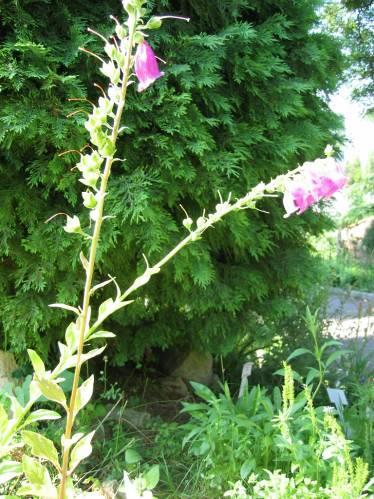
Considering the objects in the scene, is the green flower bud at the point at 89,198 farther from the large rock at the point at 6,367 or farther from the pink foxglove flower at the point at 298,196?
the large rock at the point at 6,367

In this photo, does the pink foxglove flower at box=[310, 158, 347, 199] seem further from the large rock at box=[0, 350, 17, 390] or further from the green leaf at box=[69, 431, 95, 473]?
the large rock at box=[0, 350, 17, 390]

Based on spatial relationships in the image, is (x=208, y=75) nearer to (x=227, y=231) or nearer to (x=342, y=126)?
(x=227, y=231)

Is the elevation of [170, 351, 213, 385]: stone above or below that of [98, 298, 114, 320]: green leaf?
below

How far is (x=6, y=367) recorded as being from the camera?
110 inches

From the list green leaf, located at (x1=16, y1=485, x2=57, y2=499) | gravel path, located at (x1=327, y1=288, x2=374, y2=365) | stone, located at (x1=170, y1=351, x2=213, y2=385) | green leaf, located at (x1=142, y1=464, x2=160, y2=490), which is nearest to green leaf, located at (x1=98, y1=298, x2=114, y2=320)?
green leaf, located at (x1=16, y1=485, x2=57, y2=499)

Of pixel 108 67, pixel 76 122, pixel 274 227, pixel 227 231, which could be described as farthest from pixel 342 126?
pixel 108 67

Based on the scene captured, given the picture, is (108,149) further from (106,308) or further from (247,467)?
(247,467)

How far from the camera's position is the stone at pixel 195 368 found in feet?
10.8

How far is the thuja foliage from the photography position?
2211 millimetres

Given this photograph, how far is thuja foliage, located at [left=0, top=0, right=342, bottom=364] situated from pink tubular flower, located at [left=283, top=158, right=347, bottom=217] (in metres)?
0.91

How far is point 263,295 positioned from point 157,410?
0.88m

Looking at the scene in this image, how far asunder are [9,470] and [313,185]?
116cm

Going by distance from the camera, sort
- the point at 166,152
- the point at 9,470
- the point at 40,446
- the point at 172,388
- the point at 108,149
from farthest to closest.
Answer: the point at 172,388
the point at 166,152
the point at 9,470
the point at 40,446
the point at 108,149

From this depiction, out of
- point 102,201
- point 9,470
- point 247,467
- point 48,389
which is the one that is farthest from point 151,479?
point 102,201
